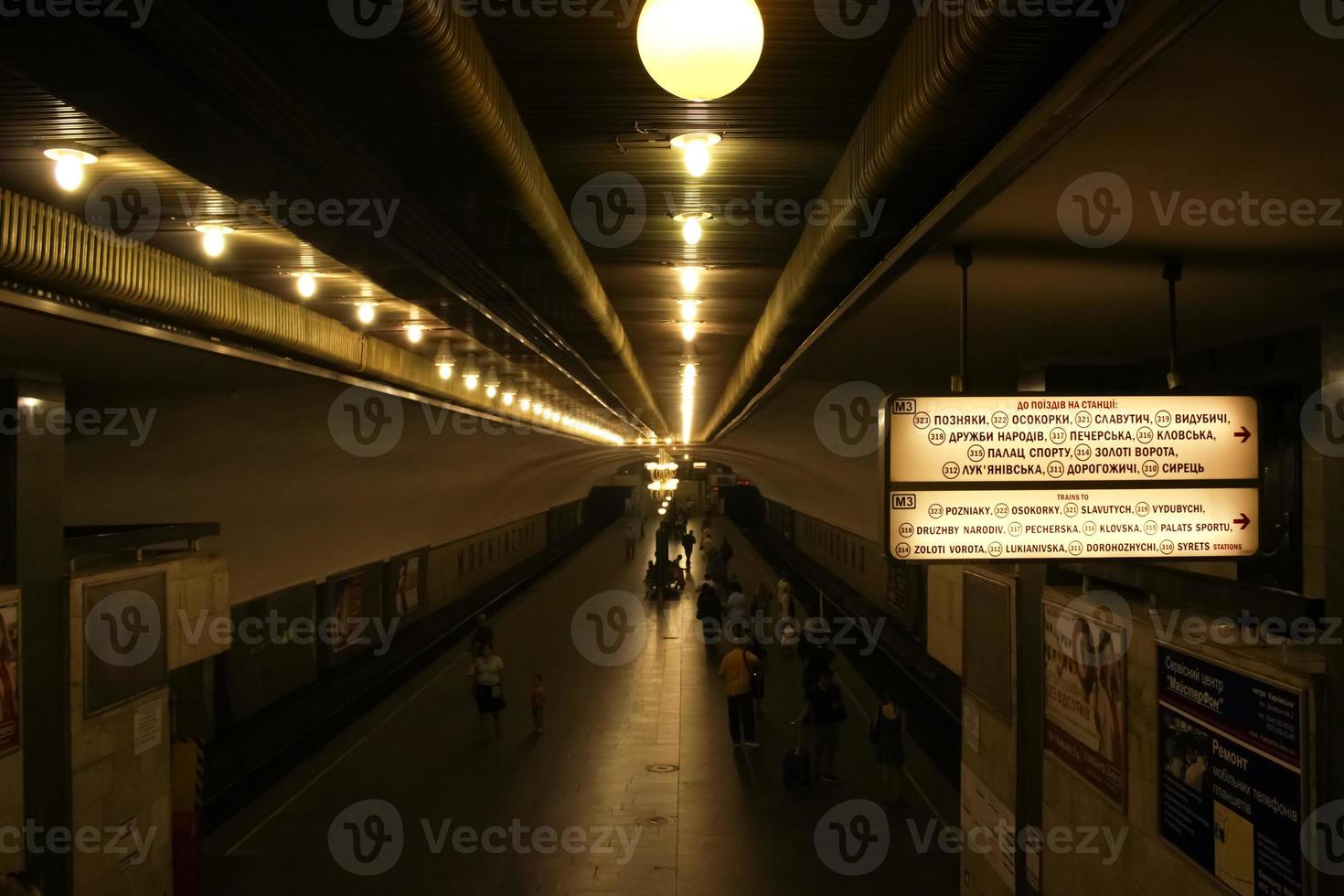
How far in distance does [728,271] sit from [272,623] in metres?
8.87

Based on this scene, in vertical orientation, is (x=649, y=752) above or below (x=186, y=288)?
below

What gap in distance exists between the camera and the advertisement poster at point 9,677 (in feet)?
19.1

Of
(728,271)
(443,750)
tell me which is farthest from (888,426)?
(443,750)

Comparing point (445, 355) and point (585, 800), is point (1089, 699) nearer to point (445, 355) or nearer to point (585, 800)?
point (585, 800)

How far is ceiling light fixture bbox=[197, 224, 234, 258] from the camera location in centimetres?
559

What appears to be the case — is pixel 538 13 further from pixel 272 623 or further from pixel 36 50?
pixel 272 623

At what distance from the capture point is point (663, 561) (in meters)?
23.6
